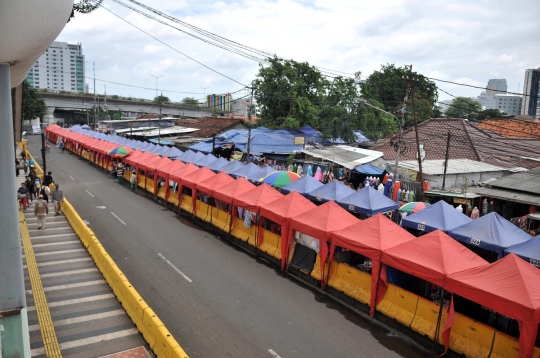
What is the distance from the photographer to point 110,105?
9138 centimetres

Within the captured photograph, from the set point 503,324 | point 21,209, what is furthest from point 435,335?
point 21,209

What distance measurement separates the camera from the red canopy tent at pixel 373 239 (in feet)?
35.3

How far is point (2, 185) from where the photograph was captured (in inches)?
207

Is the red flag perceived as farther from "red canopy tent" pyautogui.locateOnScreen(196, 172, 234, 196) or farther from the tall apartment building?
the tall apartment building

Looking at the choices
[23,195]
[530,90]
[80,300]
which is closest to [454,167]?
[80,300]

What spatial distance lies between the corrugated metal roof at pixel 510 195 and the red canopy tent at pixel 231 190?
10.7 m

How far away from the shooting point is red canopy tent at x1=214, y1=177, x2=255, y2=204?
16834 mm

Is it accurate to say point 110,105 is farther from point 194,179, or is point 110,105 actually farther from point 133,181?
point 194,179

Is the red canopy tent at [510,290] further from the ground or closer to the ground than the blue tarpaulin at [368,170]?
closer to the ground

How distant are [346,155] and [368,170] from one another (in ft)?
9.27

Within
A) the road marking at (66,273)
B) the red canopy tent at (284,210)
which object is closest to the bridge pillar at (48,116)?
the road marking at (66,273)

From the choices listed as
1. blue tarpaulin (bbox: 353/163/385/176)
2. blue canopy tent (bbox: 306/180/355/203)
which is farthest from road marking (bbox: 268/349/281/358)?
blue tarpaulin (bbox: 353/163/385/176)

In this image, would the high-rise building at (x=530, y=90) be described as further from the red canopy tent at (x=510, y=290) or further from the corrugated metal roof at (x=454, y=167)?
the red canopy tent at (x=510, y=290)

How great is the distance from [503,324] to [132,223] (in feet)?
49.5
